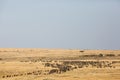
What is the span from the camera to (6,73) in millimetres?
54750

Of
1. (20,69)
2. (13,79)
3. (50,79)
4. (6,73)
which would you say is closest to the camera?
(50,79)

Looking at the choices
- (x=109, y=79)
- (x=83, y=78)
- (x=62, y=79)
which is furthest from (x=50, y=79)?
(x=109, y=79)

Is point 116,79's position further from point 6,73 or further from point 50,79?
point 6,73

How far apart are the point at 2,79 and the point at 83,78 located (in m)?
11.5

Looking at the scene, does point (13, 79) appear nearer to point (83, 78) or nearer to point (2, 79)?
point (2, 79)

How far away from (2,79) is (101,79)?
45.8 feet

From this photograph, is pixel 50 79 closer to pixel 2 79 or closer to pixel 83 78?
pixel 83 78

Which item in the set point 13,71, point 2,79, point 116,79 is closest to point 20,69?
point 13,71

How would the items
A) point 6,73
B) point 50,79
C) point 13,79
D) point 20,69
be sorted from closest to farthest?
point 50,79
point 13,79
point 6,73
point 20,69

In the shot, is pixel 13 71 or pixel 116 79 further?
pixel 13 71

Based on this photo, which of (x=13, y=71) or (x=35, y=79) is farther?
(x=13, y=71)

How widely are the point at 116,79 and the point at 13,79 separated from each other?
13.9 meters

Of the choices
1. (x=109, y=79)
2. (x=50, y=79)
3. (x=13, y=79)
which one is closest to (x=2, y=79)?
(x=13, y=79)

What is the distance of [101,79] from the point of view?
41438 millimetres
